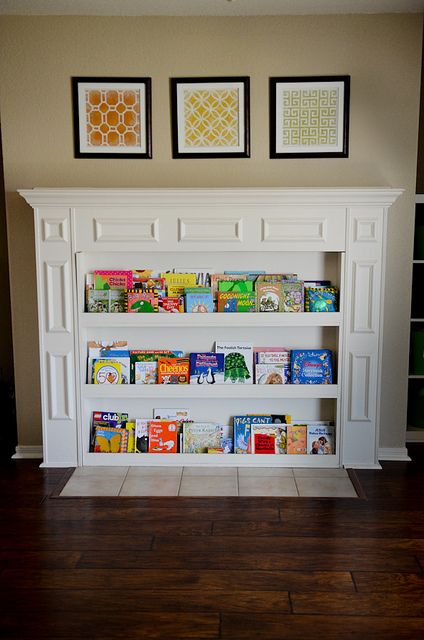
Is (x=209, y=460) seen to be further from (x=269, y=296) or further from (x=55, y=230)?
(x=55, y=230)

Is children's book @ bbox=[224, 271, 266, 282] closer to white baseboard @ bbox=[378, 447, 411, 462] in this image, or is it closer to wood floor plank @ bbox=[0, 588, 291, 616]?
white baseboard @ bbox=[378, 447, 411, 462]

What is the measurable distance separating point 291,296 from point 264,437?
A: 0.89m

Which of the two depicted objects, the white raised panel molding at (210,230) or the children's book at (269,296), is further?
the children's book at (269,296)

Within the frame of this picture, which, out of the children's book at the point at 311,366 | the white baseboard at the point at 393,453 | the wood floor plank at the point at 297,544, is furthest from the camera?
the white baseboard at the point at 393,453

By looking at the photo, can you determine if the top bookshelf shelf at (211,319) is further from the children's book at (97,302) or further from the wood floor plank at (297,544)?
the wood floor plank at (297,544)

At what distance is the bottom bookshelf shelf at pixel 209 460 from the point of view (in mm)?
3943

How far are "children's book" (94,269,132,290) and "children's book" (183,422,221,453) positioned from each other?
95cm

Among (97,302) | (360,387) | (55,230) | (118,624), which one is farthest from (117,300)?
(118,624)

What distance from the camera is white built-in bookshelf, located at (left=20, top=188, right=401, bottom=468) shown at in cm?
374

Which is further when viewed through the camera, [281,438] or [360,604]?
[281,438]

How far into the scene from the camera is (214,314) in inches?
152

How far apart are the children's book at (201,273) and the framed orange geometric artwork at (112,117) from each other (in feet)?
2.34

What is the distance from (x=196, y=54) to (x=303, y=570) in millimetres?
2908

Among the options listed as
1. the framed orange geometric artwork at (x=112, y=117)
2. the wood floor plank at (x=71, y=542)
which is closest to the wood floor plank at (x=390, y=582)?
the wood floor plank at (x=71, y=542)
